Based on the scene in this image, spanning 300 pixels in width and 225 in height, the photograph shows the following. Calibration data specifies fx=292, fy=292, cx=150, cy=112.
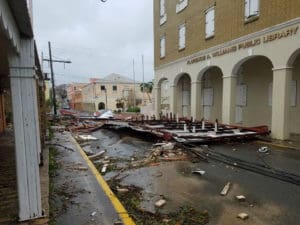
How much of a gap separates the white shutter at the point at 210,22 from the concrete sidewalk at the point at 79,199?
12.8 metres

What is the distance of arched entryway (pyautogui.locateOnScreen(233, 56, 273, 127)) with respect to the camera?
52.3 feet

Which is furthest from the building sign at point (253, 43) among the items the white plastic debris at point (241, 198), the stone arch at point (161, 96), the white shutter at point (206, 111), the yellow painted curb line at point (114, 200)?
the yellow painted curb line at point (114, 200)

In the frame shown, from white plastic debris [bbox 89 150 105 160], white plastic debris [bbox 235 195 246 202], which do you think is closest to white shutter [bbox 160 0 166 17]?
white plastic debris [bbox 89 150 105 160]

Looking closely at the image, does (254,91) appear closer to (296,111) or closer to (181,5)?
(296,111)

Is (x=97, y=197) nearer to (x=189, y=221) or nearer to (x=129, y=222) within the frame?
(x=129, y=222)

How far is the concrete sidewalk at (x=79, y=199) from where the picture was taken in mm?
4730

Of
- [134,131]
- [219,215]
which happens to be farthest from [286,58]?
[219,215]

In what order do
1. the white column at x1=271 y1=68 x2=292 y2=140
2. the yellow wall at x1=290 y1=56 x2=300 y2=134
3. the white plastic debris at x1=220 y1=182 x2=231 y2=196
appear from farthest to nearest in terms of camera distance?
1. the yellow wall at x1=290 y1=56 x2=300 y2=134
2. the white column at x1=271 y1=68 x2=292 y2=140
3. the white plastic debris at x1=220 y1=182 x2=231 y2=196

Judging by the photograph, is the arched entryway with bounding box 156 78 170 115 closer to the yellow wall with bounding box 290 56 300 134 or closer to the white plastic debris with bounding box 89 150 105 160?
the yellow wall with bounding box 290 56 300 134

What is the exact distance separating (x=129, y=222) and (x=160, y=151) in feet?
18.9

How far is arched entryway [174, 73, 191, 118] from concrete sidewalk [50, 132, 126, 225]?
1661 cm

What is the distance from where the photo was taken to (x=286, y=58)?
40.5ft

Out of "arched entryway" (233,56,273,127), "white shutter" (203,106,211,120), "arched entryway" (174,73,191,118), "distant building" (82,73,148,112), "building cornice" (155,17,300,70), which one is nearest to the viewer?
→ "building cornice" (155,17,300,70)

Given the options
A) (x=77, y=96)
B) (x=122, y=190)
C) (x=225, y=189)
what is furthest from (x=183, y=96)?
(x=77, y=96)
